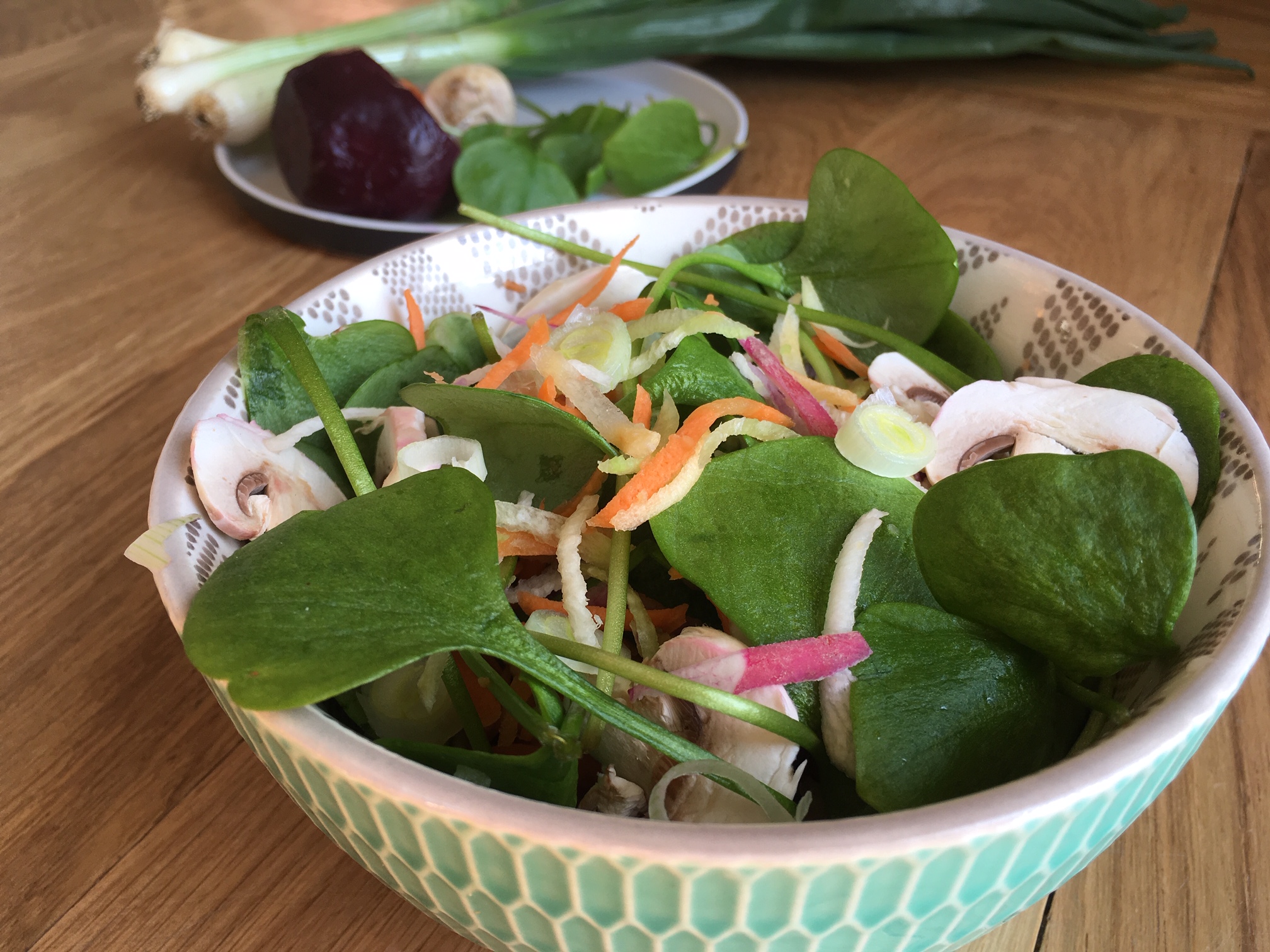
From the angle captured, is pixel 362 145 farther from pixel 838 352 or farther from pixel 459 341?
pixel 838 352

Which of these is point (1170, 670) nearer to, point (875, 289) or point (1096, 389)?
point (1096, 389)

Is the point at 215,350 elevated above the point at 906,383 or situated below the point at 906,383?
below

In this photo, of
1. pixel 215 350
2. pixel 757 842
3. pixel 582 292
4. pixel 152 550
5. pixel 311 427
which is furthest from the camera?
pixel 215 350

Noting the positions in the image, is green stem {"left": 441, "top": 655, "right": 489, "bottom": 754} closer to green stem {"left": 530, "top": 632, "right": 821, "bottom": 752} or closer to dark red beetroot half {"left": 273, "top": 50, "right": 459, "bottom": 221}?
green stem {"left": 530, "top": 632, "right": 821, "bottom": 752}

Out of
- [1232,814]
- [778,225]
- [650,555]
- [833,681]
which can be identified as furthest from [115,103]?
[1232,814]

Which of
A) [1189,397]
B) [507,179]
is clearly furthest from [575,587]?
[507,179]

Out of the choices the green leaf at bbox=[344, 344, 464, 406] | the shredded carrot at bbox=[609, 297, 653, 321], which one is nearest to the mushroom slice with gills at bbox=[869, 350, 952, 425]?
the shredded carrot at bbox=[609, 297, 653, 321]

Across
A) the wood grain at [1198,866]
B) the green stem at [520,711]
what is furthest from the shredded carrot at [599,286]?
the wood grain at [1198,866]
